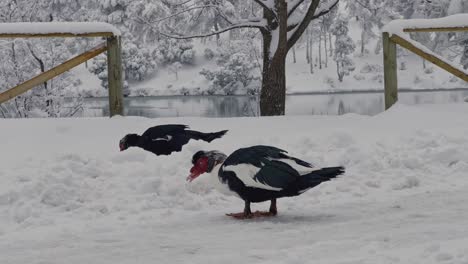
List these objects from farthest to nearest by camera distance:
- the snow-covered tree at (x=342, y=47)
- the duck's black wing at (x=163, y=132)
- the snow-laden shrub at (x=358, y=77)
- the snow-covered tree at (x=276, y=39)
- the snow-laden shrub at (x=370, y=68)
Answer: the snow-laden shrub at (x=370, y=68)
the snow-laden shrub at (x=358, y=77)
the snow-covered tree at (x=342, y=47)
the snow-covered tree at (x=276, y=39)
the duck's black wing at (x=163, y=132)

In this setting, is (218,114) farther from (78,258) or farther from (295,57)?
(295,57)

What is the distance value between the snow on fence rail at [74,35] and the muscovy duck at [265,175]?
4.53 m

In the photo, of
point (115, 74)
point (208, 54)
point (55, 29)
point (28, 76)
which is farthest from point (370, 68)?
point (55, 29)

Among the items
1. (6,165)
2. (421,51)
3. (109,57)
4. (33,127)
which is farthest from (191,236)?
(421,51)

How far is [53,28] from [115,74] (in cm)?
108

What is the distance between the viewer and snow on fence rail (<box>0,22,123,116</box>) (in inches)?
334

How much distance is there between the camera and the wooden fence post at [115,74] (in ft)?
29.7

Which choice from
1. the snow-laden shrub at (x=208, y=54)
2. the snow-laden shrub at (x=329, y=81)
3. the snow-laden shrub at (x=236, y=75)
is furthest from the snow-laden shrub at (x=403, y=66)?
the snow-laden shrub at (x=208, y=54)

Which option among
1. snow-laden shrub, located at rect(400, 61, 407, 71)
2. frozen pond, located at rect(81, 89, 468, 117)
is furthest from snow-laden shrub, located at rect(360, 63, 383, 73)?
frozen pond, located at rect(81, 89, 468, 117)

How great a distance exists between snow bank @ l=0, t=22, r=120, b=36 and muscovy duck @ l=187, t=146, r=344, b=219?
4.67 metres

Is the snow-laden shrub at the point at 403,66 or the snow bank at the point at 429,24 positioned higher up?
the snow-laden shrub at the point at 403,66

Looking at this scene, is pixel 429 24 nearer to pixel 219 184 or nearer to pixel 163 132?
pixel 163 132

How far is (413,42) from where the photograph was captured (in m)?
9.05

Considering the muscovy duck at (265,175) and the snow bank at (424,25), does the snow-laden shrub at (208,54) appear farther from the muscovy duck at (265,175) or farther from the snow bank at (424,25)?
the muscovy duck at (265,175)
